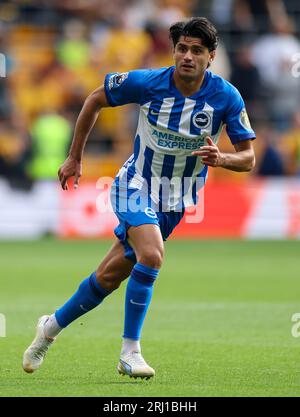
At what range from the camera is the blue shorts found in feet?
21.9

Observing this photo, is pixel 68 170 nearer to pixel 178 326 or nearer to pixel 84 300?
pixel 84 300

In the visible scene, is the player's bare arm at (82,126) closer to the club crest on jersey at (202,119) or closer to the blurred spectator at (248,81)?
the club crest on jersey at (202,119)

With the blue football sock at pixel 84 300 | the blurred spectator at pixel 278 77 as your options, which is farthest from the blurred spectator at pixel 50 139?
the blue football sock at pixel 84 300

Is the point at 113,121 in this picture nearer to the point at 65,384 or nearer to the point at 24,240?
the point at 24,240

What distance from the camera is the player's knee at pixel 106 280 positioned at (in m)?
6.73

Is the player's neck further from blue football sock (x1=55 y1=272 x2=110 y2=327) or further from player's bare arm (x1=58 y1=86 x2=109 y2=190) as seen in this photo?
blue football sock (x1=55 y1=272 x2=110 y2=327)

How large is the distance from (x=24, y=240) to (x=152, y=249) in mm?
11668

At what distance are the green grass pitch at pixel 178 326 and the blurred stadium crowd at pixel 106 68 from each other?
3625 mm

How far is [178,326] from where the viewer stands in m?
9.20

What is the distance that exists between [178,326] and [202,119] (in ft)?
9.48

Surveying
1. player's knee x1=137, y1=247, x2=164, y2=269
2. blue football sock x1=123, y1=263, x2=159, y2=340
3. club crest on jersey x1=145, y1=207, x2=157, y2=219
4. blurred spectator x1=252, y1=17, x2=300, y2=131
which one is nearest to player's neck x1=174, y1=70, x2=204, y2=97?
club crest on jersey x1=145, y1=207, x2=157, y2=219

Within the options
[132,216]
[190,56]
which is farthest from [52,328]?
[190,56]

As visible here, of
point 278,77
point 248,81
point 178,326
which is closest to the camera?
point 178,326
